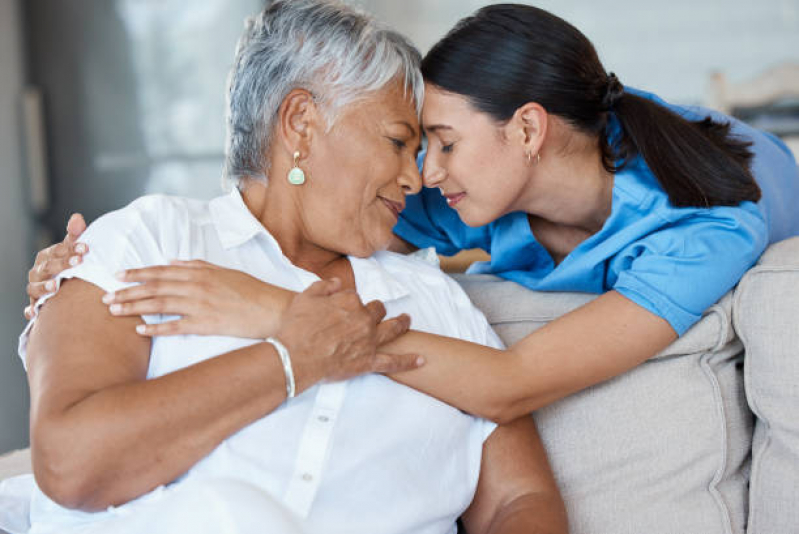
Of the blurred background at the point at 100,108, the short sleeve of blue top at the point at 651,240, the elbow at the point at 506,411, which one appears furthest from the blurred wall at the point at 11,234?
the elbow at the point at 506,411

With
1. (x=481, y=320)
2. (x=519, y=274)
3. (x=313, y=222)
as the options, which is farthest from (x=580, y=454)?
(x=313, y=222)

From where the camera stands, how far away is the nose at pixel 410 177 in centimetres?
146

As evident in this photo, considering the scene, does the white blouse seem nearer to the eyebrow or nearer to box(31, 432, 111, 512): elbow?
box(31, 432, 111, 512): elbow

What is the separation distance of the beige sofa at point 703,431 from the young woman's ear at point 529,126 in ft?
1.43

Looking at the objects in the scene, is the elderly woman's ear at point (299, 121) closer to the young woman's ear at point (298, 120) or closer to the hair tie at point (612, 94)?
the young woman's ear at point (298, 120)

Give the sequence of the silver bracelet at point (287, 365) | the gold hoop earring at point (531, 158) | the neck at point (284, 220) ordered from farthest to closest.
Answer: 1. the gold hoop earring at point (531, 158)
2. the neck at point (284, 220)
3. the silver bracelet at point (287, 365)

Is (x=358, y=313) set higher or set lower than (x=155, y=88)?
higher

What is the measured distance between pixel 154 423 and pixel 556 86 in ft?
3.06

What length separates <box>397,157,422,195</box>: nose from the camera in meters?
1.46

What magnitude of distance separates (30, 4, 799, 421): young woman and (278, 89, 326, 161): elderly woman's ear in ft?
0.80

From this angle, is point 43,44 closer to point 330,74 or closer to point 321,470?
point 330,74

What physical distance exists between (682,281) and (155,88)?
3.72 meters

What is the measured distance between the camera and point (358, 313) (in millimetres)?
1197

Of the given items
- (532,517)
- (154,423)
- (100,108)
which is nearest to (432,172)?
(532,517)
